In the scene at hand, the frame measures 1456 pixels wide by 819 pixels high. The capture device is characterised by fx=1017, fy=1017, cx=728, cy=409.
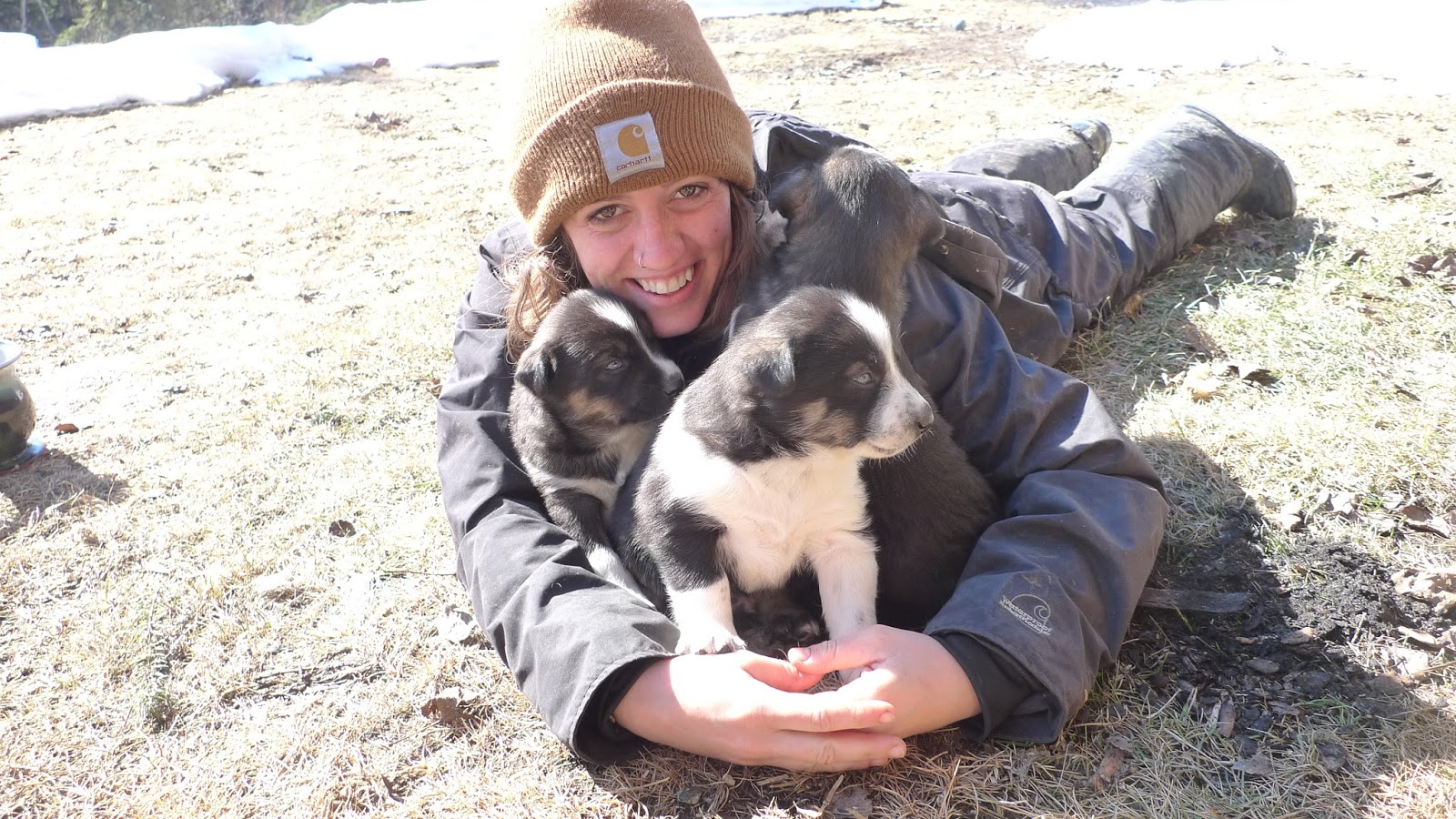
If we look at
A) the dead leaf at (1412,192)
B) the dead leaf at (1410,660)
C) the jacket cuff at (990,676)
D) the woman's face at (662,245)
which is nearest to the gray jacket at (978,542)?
the jacket cuff at (990,676)

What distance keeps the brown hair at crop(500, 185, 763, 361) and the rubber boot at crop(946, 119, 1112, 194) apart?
2154 millimetres

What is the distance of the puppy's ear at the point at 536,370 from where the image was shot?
3115 millimetres

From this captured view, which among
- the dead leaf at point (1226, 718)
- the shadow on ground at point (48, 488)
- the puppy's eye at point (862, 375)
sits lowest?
the shadow on ground at point (48, 488)

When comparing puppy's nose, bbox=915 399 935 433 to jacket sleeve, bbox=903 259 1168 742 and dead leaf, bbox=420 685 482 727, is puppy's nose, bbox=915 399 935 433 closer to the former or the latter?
jacket sleeve, bbox=903 259 1168 742

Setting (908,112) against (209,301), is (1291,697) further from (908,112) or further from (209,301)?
(908,112)

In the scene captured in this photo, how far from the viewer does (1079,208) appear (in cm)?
486

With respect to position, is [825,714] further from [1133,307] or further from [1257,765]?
[1133,307]

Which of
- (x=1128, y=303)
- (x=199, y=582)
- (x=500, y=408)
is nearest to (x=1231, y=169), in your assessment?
(x=1128, y=303)

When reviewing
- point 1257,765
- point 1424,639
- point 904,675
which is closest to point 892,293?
point 904,675

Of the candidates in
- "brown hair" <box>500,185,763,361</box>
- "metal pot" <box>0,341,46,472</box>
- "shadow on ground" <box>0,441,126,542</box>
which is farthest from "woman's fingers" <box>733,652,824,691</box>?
"metal pot" <box>0,341,46,472</box>

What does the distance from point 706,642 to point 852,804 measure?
1.74 feet

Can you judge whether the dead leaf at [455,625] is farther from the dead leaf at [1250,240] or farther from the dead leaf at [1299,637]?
the dead leaf at [1250,240]

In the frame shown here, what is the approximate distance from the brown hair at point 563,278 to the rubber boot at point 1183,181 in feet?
7.43

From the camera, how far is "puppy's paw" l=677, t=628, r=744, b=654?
258 cm
